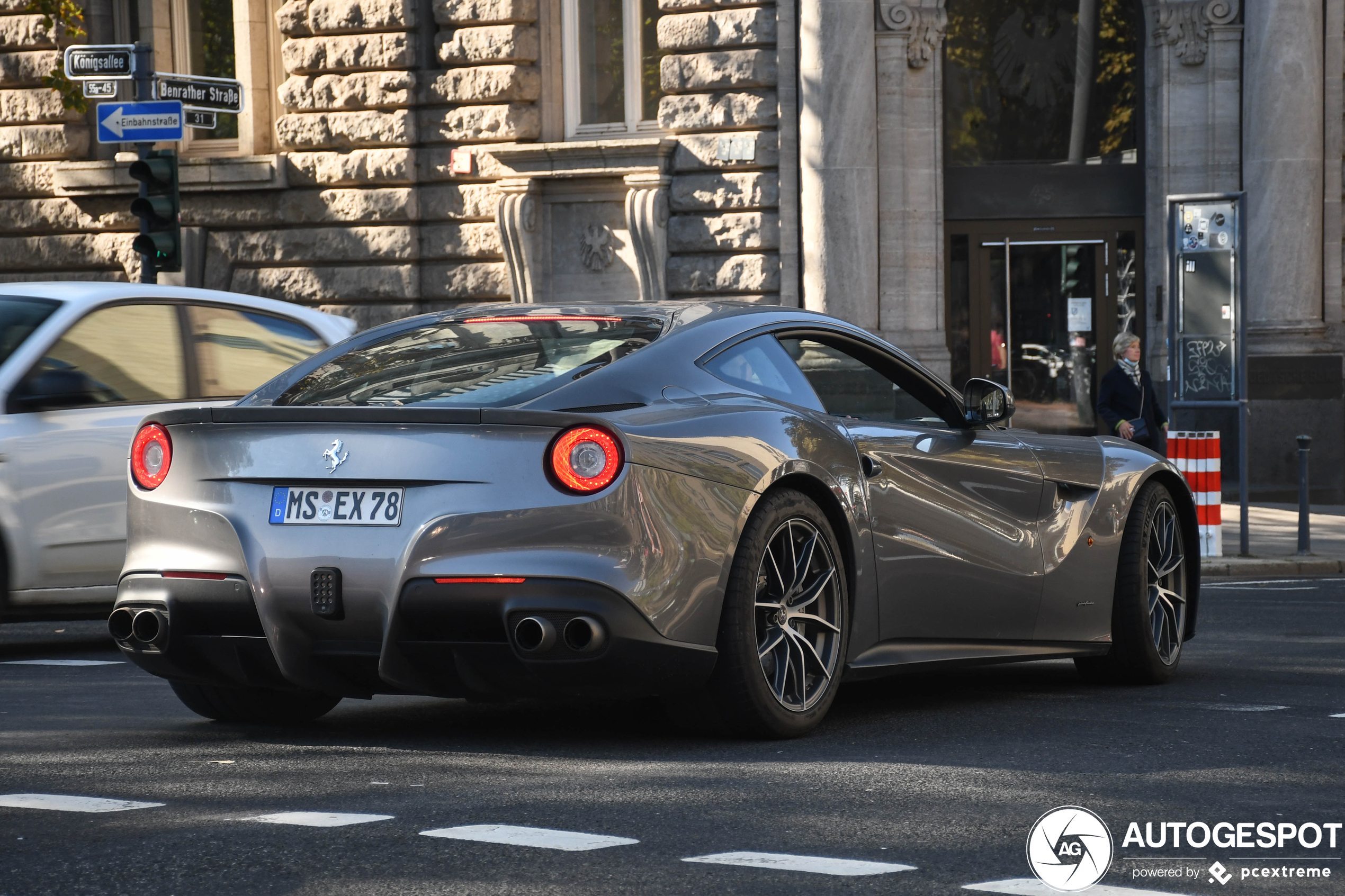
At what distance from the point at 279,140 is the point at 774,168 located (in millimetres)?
5965

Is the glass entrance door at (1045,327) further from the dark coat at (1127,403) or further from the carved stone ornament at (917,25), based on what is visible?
the dark coat at (1127,403)

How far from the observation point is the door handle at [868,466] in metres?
6.10

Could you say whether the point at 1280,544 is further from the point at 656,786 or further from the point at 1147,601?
the point at 656,786

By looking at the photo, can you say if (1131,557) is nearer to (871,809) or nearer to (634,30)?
(871,809)

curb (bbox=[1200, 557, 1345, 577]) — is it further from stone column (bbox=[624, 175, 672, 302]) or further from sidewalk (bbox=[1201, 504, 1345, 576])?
stone column (bbox=[624, 175, 672, 302])

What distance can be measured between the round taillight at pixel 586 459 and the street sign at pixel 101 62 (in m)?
10.3

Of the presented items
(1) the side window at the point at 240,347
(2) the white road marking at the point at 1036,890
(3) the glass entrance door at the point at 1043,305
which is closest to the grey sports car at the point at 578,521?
(2) the white road marking at the point at 1036,890

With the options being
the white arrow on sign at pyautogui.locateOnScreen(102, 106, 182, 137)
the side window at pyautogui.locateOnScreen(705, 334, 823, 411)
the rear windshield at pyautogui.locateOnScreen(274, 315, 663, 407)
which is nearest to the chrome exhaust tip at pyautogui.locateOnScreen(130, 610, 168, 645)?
the rear windshield at pyautogui.locateOnScreen(274, 315, 663, 407)

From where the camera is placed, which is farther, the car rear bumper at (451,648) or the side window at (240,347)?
the side window at (240,347)

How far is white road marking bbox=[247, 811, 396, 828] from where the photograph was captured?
4.47m

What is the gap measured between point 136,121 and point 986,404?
9.32 metres

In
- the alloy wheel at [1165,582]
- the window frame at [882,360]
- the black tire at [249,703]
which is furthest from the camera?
the alloy wheel at [1165,582]

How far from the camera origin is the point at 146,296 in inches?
366

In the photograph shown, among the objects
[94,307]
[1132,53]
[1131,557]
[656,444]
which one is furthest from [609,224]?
[656,444]
